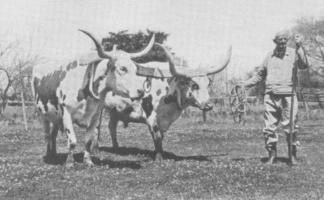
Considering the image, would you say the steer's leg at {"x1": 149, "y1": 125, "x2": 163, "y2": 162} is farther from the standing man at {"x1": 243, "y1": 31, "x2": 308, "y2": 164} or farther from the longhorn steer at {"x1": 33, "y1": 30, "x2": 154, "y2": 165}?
the standing man at {"x1": 243, "y1": 31, "x2": 308, "y2": 164}

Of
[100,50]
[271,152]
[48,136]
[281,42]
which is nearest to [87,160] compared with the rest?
[100,50]

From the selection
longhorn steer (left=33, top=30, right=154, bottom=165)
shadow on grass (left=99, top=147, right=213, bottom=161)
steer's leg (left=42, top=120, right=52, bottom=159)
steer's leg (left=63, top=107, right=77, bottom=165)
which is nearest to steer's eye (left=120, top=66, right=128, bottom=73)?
longhorn steer (left=33, top=30, right=154, bottom=165)

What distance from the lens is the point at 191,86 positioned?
45.7ft

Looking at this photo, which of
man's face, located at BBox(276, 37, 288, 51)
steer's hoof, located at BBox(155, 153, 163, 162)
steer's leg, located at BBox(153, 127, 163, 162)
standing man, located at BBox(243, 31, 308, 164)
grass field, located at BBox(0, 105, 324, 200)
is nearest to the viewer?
grass field, located at BBox(0, 105, 324, 200)

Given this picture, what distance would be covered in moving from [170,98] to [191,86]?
2.42 ft

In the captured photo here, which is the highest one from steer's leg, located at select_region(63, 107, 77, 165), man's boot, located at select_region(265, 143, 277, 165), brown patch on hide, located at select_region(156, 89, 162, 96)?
brown patch on hide, located at select_region(156, 89, 162, 96)

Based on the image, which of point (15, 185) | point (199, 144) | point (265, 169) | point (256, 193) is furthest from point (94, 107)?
point (199, 144)

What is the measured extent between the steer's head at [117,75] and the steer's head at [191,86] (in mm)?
1948

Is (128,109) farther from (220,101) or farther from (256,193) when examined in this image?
(220,101)

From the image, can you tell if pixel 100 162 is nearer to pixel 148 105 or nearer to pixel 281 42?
pixel 148 105

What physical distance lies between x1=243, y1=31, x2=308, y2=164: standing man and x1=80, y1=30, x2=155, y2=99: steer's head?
9.53 ft

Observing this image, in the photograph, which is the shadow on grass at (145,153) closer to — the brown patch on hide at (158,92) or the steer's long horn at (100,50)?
the brown patch on hide at (158,92)

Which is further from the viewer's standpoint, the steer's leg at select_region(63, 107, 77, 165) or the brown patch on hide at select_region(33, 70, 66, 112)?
the brown patch on hide at select_region(33, 70, 66, 112)

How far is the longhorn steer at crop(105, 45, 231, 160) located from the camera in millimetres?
13797
